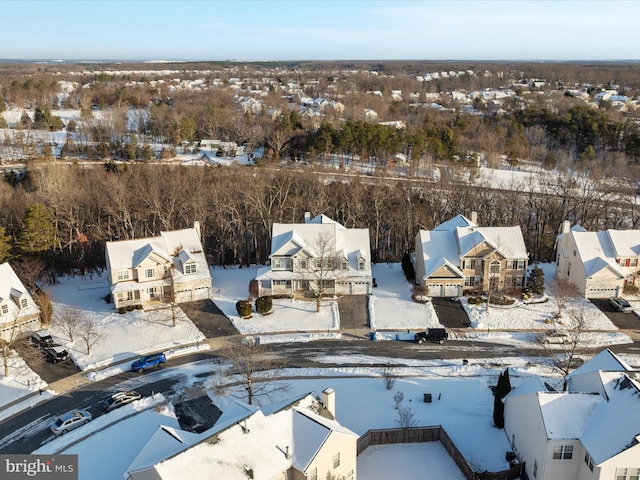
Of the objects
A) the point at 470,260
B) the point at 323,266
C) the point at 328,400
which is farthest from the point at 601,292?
the point at 328,400

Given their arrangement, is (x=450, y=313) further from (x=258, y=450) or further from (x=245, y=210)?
(x=258, y=450)

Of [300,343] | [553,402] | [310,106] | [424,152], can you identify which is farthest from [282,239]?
[310,106]

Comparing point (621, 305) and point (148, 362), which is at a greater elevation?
point (621, 305)

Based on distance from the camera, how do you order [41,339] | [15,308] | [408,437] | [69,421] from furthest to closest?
1. [15,308]
2. [41,339]
3. [69,421]
4. [408,437]

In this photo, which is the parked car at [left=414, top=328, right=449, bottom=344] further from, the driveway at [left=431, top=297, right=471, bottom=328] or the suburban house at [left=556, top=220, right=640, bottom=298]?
the suburban house at [left=556, top=220, right=640, bottom=298]

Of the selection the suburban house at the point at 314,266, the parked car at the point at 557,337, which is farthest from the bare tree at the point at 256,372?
the parked car at the point at 557,337

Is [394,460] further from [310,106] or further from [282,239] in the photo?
[310,106]

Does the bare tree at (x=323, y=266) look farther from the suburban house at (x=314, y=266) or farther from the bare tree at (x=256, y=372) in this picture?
the bare tree at (x=256, y=372)
